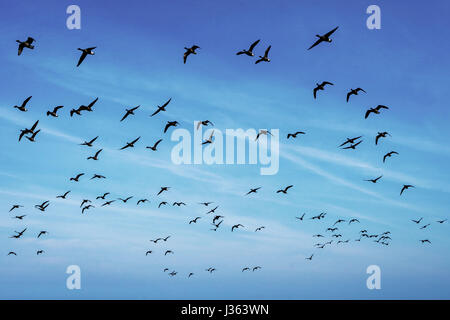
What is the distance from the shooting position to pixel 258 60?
45.7 m

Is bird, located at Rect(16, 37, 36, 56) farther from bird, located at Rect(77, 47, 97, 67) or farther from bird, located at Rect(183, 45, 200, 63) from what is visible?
bird, located at Rect(183, 45, 200, 63)

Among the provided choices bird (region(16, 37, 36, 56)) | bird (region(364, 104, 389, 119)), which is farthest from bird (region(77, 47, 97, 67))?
bird (region(364, 104, 389, 119))

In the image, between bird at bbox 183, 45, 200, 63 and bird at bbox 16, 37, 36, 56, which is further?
bird at bbox 183, 45, 200, 63

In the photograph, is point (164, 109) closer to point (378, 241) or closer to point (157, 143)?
point (157, 143)

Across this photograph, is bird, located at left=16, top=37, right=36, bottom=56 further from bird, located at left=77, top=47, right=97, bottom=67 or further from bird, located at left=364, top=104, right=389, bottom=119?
bird, located at left=364, top=104, right=389, bottom=119

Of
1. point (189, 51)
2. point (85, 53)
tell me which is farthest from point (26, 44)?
point (189, 51)

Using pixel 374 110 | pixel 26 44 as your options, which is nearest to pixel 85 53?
pixel 26 44

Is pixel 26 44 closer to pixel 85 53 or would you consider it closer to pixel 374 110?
pixel 85 53

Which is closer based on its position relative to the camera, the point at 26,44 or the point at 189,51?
the point at 26,44

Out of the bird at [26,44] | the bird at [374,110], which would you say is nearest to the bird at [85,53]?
the bird at [26,44]

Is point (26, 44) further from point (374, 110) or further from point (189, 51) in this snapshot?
point (374, 110)

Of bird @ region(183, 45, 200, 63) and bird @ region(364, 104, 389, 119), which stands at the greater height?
bird @ region(183, 45, 200, 63)
